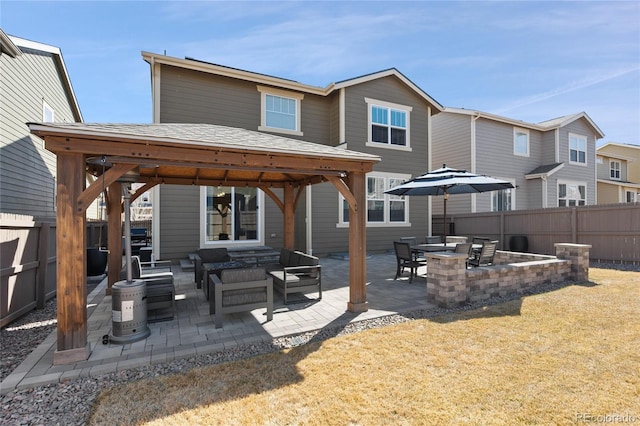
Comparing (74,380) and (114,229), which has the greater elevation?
(114,229)

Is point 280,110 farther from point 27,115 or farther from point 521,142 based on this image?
point 521,142

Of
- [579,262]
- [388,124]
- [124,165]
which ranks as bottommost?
[579,262]

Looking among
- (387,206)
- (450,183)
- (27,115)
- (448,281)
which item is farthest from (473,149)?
(27,115)

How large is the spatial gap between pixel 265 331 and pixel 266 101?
352 inches

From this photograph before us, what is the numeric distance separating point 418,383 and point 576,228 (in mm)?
10851

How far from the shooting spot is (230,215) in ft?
33.6

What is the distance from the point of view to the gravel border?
8.52 ft

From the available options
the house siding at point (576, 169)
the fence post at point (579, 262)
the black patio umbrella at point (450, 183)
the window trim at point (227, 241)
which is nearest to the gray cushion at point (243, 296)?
the black patio umbrella at point (450, 183)

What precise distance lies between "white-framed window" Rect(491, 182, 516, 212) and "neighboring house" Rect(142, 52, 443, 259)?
5.19 meters

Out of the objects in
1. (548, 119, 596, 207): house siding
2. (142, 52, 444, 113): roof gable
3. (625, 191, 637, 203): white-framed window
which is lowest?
(625, 191, 637, 203): white-framed window

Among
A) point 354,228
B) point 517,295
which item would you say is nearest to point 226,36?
point 354,228

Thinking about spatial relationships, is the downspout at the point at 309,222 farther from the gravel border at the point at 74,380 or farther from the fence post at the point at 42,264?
the fence post at the point at 42,264

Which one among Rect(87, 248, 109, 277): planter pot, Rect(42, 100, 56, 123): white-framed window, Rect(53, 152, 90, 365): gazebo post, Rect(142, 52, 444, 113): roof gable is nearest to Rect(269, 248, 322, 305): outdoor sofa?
Rect(53, 152, 90, 365): gazebo post

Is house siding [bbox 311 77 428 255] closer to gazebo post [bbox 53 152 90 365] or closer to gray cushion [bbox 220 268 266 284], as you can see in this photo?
gray cushion [bbox 220 268 266 284]
